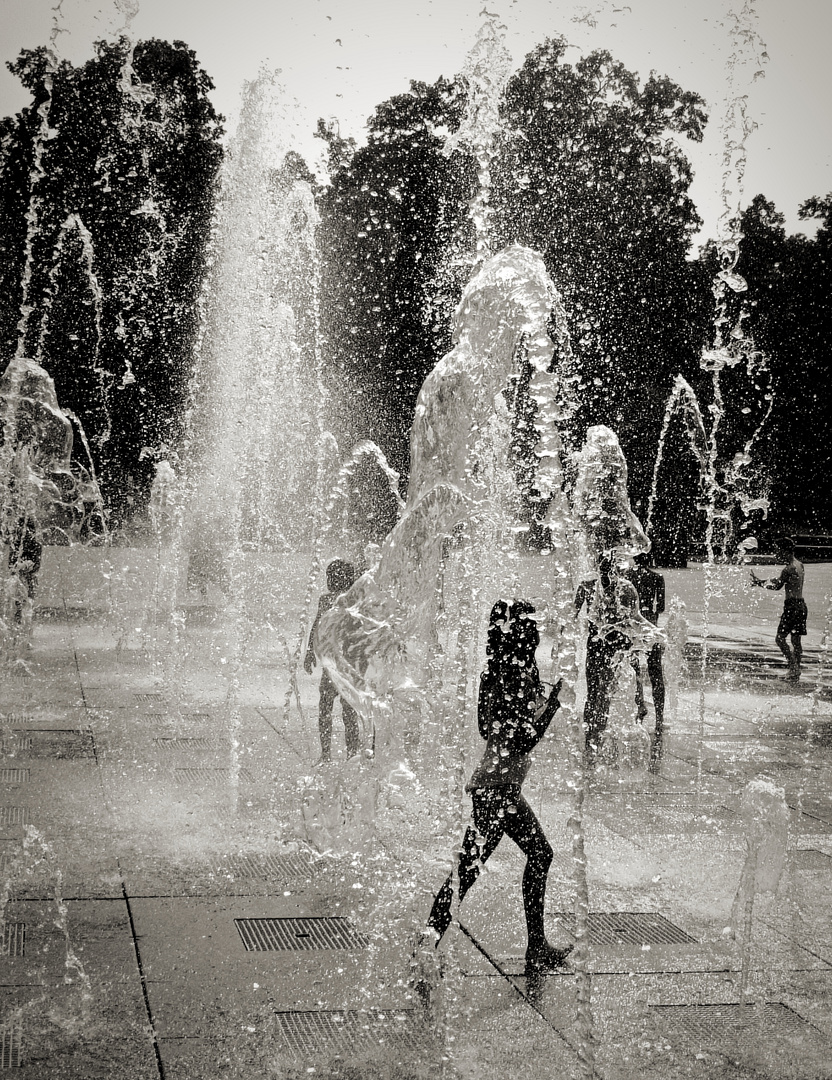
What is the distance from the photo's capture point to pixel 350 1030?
3.79 metres

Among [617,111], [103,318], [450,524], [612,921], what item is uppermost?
[617,111]

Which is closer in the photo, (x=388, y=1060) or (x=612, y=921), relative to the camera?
(x=388, y=1060)

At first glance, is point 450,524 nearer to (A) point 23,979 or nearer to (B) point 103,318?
(A) point 23,979

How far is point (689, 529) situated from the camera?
37000 millimetres

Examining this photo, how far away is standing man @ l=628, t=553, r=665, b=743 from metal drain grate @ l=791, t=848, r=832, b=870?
74.8 inches

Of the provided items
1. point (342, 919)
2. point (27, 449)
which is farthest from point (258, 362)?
point (342, 919)

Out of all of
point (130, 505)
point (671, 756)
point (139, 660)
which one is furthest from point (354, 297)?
point (671, 756)

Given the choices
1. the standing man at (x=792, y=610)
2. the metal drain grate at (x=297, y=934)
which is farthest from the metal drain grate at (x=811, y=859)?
the standing man at (x=792, y=610)

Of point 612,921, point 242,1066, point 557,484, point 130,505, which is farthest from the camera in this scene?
point 130,505

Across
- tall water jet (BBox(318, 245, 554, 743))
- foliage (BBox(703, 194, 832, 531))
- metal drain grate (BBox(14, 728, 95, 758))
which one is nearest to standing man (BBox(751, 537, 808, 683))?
tall water jet (BBox(318, 245, 554, 743))

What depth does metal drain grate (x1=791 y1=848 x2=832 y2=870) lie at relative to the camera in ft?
19.4

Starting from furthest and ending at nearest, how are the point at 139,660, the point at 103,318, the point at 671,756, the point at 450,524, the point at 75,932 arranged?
the point at 103,318 < the point at 139,660 < the point at 671,756 < the point at 450,524 < the point at 75,932

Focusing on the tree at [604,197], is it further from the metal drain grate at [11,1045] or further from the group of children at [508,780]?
the metal drain grate at [11,1045]

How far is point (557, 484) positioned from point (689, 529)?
3276cm
